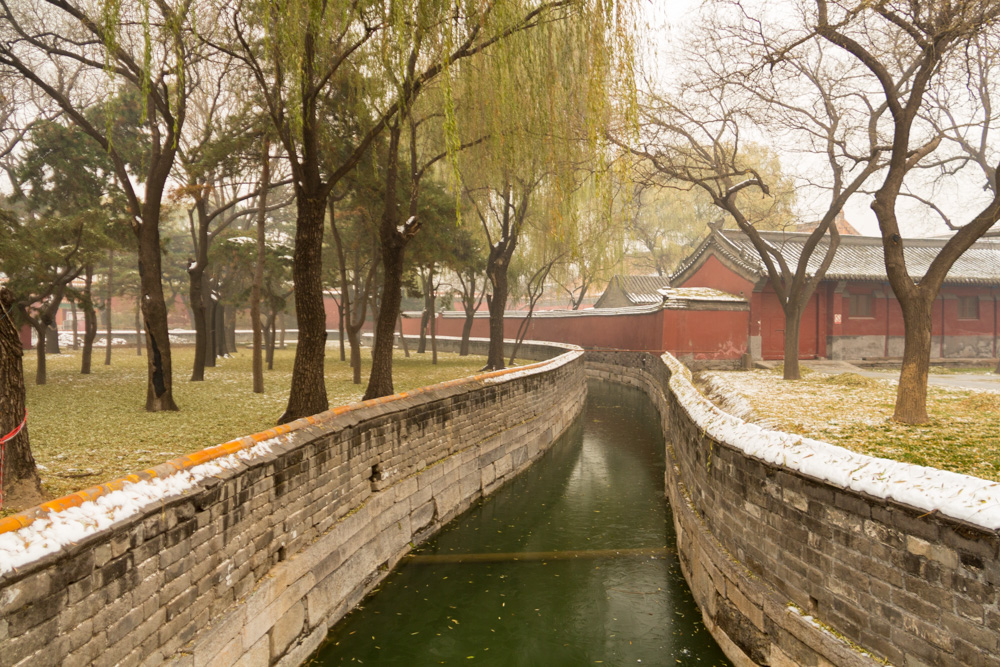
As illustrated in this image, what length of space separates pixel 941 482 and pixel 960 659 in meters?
0.91

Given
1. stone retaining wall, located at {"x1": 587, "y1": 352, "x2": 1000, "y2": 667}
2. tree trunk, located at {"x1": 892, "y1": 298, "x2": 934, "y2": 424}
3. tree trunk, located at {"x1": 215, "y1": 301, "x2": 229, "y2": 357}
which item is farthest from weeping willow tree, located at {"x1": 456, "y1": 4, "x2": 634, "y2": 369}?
tree trunk, located at {"x1": 215, "y1": 301, "x2": 229, "y2": 357}

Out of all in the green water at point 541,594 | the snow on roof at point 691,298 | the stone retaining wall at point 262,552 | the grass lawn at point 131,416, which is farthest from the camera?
the snow on roof at point 691,298

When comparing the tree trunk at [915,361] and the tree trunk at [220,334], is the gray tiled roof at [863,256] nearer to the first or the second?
the tree trunk at [915,361]

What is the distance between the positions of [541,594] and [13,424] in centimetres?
514

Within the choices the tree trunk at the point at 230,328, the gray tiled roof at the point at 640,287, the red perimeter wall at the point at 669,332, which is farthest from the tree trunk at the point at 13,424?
the gray tiled roof at the point at 640,287

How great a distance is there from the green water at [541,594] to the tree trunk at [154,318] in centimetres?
479

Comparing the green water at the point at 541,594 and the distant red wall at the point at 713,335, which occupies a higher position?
the distant red wall at the point at 713,335

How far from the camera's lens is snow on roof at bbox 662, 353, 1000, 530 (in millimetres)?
3260

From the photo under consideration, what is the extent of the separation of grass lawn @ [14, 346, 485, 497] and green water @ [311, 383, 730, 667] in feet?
9.15

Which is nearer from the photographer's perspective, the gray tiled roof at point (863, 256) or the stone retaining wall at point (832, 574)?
the stone retaining wall at point (832, 574)

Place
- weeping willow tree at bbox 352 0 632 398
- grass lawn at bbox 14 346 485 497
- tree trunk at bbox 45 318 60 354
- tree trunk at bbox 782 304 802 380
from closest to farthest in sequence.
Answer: grass lawn at bbox 14 346 485 497
weeping willow tree at bbox 352 0 632 398
tree trunk at bbox 782 304 802 380
tree trunk at bbox 45 318 60 354

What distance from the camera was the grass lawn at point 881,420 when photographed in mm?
6641

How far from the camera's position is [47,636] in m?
2.96

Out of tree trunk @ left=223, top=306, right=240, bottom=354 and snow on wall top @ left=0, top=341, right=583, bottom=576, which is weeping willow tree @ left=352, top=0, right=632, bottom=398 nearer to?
snow on wall top @ left=0, top=341, right=583, bottom=576
